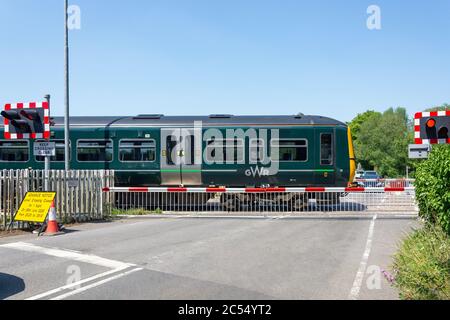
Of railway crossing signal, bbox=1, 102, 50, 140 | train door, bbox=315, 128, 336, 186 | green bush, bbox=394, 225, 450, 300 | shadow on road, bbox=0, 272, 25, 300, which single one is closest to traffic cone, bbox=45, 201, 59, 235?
railway crossing signal, bbox=1, 102, 50, 140

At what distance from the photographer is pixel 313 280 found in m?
6.95

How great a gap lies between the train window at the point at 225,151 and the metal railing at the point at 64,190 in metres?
3.96

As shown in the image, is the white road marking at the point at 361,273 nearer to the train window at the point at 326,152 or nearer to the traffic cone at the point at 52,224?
the train window at the point at 326,152

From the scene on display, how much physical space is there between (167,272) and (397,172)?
6472 cm

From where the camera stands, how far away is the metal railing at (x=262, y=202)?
17797mm

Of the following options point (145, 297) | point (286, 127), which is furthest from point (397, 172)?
point (145, 297)

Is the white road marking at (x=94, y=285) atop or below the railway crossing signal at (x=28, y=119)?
below

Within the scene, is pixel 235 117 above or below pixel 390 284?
above

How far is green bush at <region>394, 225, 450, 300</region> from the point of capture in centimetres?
579

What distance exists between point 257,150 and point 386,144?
5437 cm

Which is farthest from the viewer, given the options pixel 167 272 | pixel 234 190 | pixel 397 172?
pixel 397 172

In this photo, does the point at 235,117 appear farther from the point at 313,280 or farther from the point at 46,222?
the point at 313,280

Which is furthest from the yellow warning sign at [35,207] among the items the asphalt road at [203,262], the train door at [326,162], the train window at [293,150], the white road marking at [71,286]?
the train door at [326,162]

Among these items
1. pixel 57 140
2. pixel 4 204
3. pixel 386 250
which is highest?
pixel 57 140
